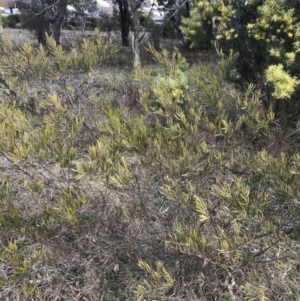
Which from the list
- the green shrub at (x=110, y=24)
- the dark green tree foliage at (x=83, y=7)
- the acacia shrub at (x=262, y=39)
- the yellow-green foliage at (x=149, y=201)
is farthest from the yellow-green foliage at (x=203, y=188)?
the dark green tree foliage at (x=83, y=7)

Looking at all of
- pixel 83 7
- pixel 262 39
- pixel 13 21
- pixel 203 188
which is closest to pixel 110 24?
pixel 83 7

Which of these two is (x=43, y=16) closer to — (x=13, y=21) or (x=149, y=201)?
(x=149, y=201)

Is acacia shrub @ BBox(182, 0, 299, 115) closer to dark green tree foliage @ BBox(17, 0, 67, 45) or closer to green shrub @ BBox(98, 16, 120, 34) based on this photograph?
dark green tree foliage @ BBox(17, 0, 67, 45)

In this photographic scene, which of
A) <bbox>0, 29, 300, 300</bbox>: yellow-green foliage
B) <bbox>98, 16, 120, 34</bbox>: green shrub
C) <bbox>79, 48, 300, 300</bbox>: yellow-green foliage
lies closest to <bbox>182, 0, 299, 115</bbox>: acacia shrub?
<bbox>0, 29, 300, 300</bbox>: yellow-green foliage

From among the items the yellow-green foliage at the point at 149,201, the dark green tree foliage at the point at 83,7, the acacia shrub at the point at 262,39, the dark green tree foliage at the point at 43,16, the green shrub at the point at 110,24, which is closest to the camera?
the yellow-green foliage at the point at 149,201

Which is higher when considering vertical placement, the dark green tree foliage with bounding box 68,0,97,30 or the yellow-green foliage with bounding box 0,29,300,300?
the dark green tree foliage with bounding box 68,0,97,30

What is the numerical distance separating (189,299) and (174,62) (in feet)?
4.89

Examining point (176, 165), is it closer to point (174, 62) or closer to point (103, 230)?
point (103, 230)

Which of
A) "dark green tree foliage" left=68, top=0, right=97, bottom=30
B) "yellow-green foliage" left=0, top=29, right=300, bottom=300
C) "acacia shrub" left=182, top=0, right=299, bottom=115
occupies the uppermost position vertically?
"dark green tree foliage" left=68, top=0, right=97, bottom=30

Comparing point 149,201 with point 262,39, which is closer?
point 149,201

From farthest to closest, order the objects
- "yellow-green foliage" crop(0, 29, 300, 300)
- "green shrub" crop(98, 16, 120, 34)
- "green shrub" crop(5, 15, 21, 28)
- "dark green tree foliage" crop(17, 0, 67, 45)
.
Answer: "green shrub" crop(5, 15, 21, 28)
"green shrub" crop(98, 16, 120, 34)
"dark green tree foliage" crop(17, 0, 67, 45)
"yellow-green foliage" crop(0, 29, 300, 300)

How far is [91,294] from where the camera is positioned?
2.22 m

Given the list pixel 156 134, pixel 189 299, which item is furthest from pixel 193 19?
pixel 189 299

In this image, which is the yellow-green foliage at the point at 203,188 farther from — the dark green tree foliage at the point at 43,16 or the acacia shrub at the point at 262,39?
the dark green tree foliage at the point at 43,16
